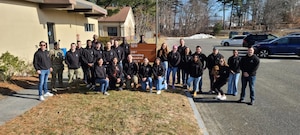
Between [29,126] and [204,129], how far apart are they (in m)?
3.66

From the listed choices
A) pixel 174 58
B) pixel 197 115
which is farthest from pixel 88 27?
pixel 197 115

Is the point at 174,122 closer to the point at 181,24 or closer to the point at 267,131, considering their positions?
the point at 267,131

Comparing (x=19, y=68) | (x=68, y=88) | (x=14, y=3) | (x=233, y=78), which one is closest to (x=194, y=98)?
(x=233, y=78)

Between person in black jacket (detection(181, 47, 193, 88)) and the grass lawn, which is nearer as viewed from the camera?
the grass lawn

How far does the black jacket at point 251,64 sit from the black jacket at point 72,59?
5205mm

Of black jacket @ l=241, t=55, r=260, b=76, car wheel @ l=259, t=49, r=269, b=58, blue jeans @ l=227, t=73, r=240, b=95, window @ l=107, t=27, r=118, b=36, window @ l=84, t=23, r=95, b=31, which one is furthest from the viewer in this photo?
window @ l=107, t=27, r=118, b=36

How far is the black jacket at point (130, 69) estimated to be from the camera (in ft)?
25.7

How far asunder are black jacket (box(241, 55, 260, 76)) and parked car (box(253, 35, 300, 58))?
39.9 feet

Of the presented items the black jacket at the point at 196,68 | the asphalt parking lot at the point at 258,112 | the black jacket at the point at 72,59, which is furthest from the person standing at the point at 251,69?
the black jacket at the point at 72,59

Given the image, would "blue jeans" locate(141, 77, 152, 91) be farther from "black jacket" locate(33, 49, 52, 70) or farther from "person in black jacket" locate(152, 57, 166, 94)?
"black jacket" locate(33, 49, 52, 70)

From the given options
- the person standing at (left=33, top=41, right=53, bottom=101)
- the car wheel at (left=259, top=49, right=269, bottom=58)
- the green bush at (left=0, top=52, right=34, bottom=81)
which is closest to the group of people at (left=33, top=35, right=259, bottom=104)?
the person standing at (left=33, top=41, right=53, bottom=101)

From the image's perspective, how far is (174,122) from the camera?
513 cm

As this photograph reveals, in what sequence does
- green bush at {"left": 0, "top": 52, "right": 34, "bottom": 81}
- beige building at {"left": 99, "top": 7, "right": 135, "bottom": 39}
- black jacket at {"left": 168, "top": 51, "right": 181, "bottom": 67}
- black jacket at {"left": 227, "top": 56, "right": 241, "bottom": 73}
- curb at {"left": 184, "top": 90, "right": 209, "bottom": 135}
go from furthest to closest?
beige building at {"left": 99, "top": 7, "right": 135, "bottom": 39}
black jacket at {"left": 168, "top": 51, "right": 181, "bottom": 67}
green bush at {"left": 0, "top": 52, "right": 34, "bottom": 81}
black jacket at {"left": 227, "top": 56, "right": 241, "bottom": 73}
curb at {"left": 184, "top": 90, "right": 209, "bottom": 135}

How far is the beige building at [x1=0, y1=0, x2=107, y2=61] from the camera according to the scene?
9.01 meters
